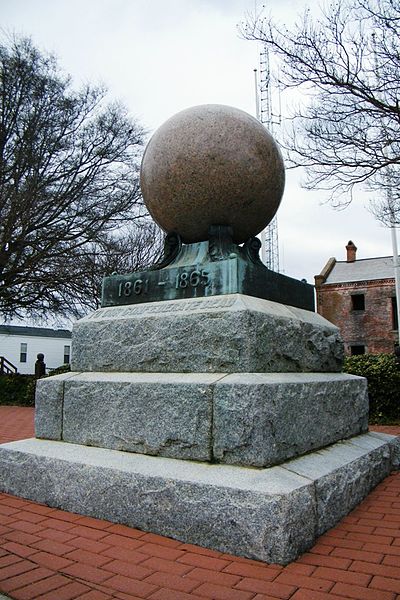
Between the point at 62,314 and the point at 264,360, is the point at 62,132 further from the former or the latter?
the point at 264,360

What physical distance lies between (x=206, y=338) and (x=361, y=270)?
1116 inches

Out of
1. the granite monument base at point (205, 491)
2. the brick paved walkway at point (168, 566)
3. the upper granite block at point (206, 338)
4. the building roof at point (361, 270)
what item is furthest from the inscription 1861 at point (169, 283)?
the building roof at point (361, 270)

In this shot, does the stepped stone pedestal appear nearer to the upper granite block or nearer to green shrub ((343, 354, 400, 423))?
the upper granite block

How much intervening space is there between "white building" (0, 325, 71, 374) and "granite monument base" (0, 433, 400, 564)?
3770 cm

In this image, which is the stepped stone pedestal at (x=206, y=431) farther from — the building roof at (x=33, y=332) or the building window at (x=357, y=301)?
the building roof at (x=33, y=332)

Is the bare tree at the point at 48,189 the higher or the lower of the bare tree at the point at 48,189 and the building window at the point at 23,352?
the higher

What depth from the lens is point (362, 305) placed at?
1104 inches

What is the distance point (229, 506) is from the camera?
2.66 meters

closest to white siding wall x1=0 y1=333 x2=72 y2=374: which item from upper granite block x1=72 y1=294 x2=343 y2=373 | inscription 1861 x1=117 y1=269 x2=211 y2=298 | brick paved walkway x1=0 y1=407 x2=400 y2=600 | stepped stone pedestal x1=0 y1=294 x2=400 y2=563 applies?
inscription 1861 x1=117 y1=269 x2=211 y2=298

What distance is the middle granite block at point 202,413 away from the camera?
9.74 feet

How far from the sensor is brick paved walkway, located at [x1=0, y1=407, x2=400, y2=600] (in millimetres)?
2232

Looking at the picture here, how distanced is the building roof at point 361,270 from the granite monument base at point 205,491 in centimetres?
2583

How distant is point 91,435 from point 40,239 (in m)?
12.1

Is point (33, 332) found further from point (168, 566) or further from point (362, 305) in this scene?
point (168, 566)
